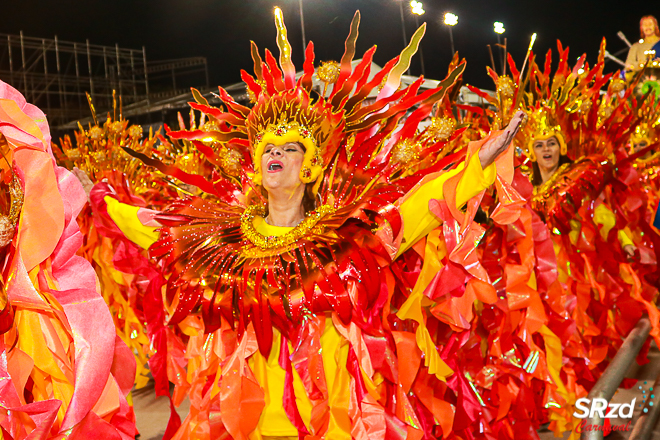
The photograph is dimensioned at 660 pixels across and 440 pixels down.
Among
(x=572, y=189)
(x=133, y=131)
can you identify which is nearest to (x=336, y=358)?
(x=572, y=189)

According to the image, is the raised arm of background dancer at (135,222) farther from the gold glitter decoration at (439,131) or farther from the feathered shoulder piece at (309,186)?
the gold glitter decoration at (439,131)

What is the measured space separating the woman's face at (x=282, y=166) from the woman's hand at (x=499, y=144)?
2.24 feet

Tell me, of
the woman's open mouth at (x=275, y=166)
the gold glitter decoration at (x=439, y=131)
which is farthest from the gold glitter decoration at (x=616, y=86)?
the woman's open mouth at (x=275, y=166)

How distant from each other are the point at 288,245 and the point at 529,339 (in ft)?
4.61

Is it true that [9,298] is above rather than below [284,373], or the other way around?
above

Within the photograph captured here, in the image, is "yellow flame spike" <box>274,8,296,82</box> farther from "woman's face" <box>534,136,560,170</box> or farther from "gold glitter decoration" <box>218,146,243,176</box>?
"woman's face" <box>534,136,560,170</box>

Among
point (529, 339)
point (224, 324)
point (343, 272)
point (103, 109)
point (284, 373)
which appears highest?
point (103, 109)

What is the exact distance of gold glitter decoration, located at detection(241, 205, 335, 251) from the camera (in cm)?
220

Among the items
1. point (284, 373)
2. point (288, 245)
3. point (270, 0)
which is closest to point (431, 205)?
point (288, 245)

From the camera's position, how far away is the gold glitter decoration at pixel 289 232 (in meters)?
2.20

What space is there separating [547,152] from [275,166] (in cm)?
241

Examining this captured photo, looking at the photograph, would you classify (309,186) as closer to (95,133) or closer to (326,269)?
(326,269)

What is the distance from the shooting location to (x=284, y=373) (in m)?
2.06

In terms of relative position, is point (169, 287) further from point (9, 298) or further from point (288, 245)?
point (9, 298)
